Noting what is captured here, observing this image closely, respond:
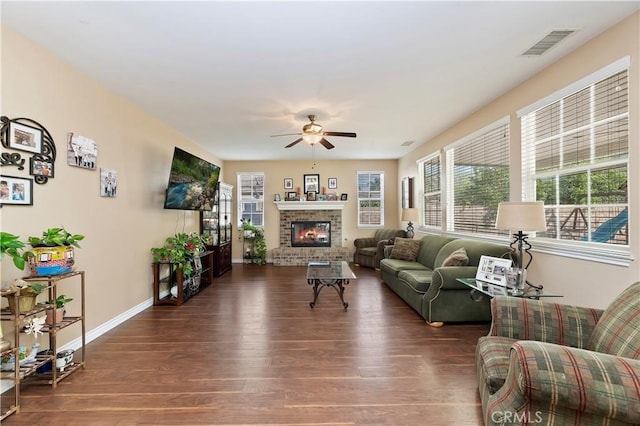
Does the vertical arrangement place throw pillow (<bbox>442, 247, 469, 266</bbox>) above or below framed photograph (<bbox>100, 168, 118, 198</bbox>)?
below

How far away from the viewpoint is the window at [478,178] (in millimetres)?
3698

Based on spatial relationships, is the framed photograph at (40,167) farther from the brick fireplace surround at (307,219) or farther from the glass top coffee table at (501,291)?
the brick fireplace surround at (307,219)

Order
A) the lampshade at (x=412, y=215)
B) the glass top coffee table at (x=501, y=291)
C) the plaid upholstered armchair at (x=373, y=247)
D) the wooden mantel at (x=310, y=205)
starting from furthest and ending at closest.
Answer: the wooden mantel at (x=310, y=205) < the plaid upholstered armchair at (x=373, y=247) < the lampshade at (x=412, y=215) < the glass top coffee table at (x=501, y=291)

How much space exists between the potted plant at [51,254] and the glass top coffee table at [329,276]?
8.11ft

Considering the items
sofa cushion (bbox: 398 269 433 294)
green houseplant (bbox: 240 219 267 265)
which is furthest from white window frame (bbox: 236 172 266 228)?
sofa cushion (bbox: 398 269 433 294)

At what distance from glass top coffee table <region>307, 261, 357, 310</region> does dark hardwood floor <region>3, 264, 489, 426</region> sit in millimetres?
265

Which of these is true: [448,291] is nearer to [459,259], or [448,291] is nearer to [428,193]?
[459,259]

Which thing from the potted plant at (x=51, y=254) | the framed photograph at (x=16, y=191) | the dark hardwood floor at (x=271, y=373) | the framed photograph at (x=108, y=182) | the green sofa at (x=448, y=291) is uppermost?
the framed photograph at (x=108, y=182)

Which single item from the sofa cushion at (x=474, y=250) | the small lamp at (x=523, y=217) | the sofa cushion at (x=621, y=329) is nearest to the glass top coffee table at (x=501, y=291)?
the small lamp at (x=523, y=217)

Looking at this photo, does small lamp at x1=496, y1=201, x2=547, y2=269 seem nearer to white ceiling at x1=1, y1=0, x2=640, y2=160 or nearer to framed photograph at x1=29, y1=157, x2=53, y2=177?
white ceiling at x1=1, y1=0, x2=640, y2=160

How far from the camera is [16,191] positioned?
2211mm

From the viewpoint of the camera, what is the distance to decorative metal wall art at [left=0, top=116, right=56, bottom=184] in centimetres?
215

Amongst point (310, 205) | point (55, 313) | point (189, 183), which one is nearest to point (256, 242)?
point (310, 205)

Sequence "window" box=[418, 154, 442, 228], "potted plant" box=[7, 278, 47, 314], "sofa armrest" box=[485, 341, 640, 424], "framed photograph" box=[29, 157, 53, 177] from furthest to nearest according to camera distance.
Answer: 1. "window" box=[418, 154, 442, 228]
2. "framed photograph" box=[29, 157, 53, 177]
3. "potted plant" box=[7, 278, 47, 314]
4. "sofa armrest" box=[485, 341, 640, 424]
